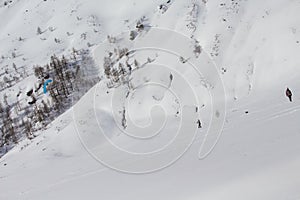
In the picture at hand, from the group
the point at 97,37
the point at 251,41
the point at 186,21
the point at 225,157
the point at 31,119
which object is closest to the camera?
the point at 225,157

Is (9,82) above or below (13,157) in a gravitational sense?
above

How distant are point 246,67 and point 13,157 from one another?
29.4 meters

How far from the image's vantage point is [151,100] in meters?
46.5

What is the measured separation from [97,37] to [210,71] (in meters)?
45.1

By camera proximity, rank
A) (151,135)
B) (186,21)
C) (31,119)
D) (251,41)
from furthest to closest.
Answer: (31,119) < (186,21) < (251,41) < (151,135)

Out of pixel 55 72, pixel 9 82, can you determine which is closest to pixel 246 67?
pixel 55 72

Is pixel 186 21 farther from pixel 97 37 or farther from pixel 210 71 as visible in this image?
pixel 97 37

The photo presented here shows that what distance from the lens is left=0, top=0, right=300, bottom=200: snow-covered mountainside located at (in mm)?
15773

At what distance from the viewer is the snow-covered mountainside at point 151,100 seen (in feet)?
51.8

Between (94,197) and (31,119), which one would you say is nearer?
(94,197)

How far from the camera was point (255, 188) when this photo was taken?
38.0ft

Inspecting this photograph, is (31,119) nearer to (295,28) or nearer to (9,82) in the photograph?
(9,82)

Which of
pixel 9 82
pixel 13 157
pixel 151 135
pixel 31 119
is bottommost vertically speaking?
pixel 151 135

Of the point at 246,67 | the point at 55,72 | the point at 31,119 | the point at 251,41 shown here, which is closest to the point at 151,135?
the point at 246,67
